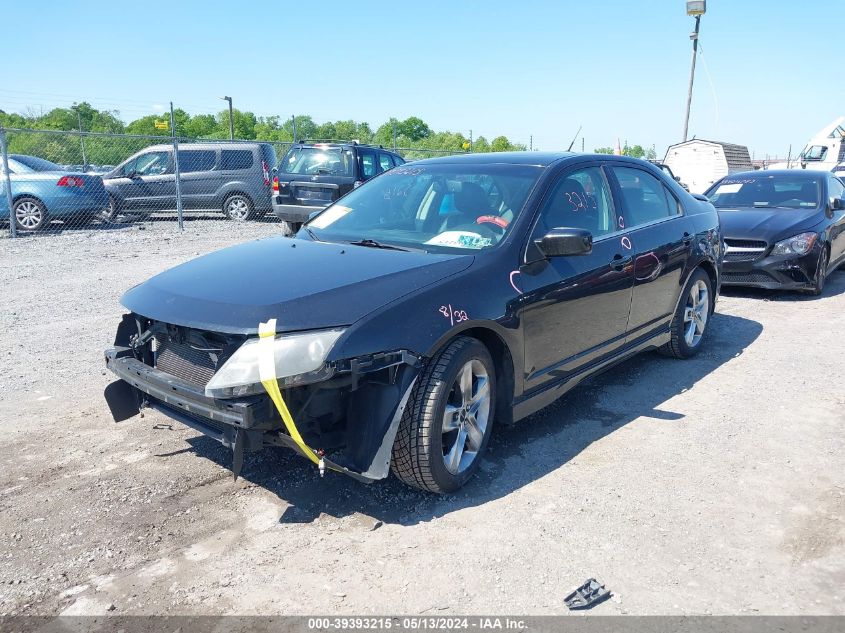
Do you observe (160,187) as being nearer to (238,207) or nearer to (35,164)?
(238,207)

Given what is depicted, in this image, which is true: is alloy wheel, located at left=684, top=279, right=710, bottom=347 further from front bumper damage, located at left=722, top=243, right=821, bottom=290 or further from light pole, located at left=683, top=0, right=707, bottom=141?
light pole, located at left=683, top=0, right=707, bottom=141

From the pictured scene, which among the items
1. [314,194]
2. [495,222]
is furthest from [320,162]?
[495,222]

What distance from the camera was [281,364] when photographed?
2.86m

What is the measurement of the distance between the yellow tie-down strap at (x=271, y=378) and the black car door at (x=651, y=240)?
2782mm

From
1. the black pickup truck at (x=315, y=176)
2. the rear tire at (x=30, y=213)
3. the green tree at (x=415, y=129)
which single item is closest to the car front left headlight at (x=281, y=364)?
the black pickup truck at (x=315, y=176)

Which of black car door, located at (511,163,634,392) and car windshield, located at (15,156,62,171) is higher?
car windshield, located at (15,156,62,171)

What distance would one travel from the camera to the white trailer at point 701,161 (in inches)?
869

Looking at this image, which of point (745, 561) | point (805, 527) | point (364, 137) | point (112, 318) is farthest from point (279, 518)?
point (364, 137)

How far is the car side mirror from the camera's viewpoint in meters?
3.76

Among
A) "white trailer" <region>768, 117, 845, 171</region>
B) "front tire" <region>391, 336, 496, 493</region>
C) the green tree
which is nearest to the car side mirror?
"front tire" <region>391, 336, 496, 493</region>


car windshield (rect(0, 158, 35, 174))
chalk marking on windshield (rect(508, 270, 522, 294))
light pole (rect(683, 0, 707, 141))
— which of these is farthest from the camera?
light pole (rect(683, 0, 707, 141))

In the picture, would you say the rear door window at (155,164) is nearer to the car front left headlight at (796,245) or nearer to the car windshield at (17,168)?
the car windshield at (17,168)

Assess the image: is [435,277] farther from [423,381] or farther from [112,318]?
[112,318]

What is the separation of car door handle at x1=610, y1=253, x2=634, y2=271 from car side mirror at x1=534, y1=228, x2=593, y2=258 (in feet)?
2.56
